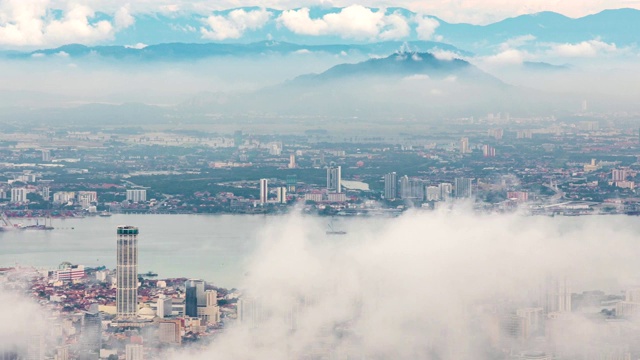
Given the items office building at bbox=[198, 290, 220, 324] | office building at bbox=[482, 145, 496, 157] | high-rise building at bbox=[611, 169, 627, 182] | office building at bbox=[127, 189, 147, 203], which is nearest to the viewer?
office building at bbox=[198, 290, 220, 324]

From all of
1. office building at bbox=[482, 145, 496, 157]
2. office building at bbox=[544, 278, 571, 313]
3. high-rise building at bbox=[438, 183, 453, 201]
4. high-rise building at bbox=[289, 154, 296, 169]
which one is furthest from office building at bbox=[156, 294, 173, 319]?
high-rise building at bbox=[289, 154, 296, 169]

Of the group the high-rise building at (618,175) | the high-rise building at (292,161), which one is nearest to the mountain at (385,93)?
the high-rise building at (292,161)

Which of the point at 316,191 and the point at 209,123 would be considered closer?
the point at 316,191

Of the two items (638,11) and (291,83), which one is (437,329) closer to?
(638,11)

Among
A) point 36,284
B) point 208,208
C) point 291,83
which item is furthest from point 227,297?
point 291,83

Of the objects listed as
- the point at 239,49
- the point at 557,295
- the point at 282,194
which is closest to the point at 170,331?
the point at 557,295

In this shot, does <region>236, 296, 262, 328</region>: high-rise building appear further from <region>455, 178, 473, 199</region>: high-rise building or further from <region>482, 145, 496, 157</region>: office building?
<region>482, 145, 496, 157</region>: office building

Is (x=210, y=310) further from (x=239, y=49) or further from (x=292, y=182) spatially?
(x=239, y=49)
